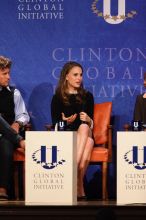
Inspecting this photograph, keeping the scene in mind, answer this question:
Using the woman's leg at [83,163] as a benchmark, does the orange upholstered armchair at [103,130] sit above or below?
above

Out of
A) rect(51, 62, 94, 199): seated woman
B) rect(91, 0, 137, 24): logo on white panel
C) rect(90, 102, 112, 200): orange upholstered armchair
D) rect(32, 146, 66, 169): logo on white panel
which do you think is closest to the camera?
rect(32, 146, 66, 169): logo on white panel

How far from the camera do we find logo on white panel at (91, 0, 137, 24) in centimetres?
736

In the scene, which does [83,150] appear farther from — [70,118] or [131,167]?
[131,167]

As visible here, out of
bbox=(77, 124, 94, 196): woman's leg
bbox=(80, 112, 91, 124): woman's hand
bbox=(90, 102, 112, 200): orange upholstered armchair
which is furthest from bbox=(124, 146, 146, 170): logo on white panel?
bbox=(80, 112, 91, 124): woman's hand

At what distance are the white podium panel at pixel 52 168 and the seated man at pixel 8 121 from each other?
68 centimetres

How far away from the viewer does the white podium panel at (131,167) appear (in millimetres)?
5457

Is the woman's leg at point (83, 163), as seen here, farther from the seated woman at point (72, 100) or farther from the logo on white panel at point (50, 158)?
the logo on white panel at point (50, 158)

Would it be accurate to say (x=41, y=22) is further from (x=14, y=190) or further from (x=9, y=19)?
(x=14, y=190)

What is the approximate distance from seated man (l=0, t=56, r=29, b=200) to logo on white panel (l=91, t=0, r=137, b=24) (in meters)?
1.34

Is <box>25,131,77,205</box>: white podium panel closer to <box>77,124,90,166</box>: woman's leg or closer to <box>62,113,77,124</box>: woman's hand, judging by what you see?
<box>77,124,90,166</box>: woman's leg
